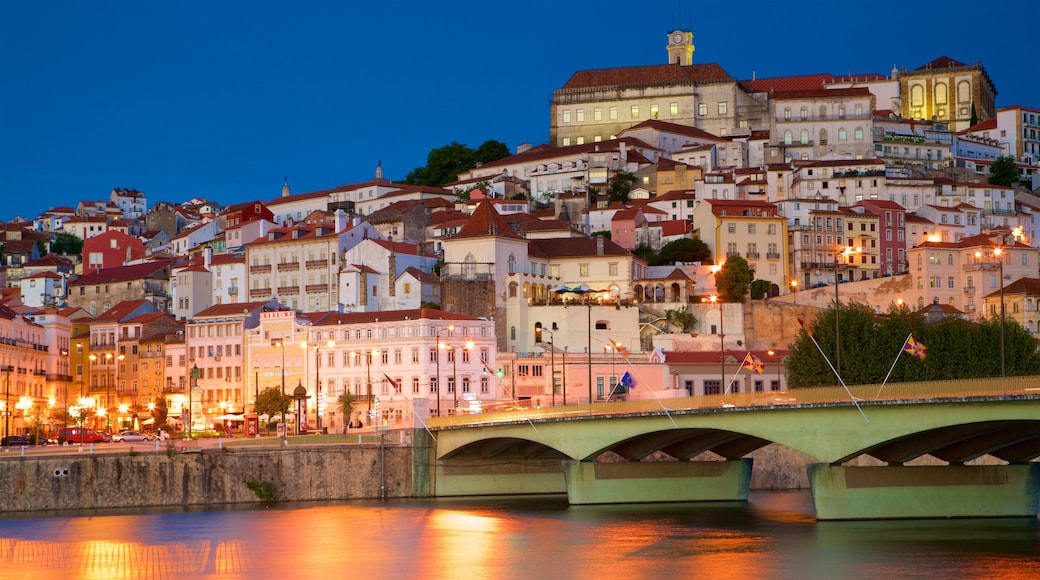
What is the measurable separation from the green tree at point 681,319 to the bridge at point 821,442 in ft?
105

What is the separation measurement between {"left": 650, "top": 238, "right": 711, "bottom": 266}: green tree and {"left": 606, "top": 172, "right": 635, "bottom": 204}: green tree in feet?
48.5

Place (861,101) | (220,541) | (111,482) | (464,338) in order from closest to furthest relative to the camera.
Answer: (220,541), (111,482), (464,338), (861,101)

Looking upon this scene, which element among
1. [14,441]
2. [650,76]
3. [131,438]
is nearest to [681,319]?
[131,438]

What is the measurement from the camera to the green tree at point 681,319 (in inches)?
3851

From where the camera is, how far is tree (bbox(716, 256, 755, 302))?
328 feet

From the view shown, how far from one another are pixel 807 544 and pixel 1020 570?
7.08 metres

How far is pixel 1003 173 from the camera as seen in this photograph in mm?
134125

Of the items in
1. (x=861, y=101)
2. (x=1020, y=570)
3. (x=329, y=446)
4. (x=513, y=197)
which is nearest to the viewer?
(x=1020, y=570)

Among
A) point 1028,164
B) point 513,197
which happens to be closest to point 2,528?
point 513,197

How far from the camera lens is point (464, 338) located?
87.8 metres

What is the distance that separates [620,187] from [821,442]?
73655mm

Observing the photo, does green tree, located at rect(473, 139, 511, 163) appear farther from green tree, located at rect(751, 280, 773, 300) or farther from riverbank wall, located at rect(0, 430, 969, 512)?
riverbank wall, located at rect(0, 430, 969, 512)

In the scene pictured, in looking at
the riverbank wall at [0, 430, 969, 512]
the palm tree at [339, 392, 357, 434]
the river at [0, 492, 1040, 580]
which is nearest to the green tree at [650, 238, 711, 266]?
the palm tree at [339, 392, 357, 434]

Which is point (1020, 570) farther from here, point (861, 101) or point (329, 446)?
point (861, 101)
